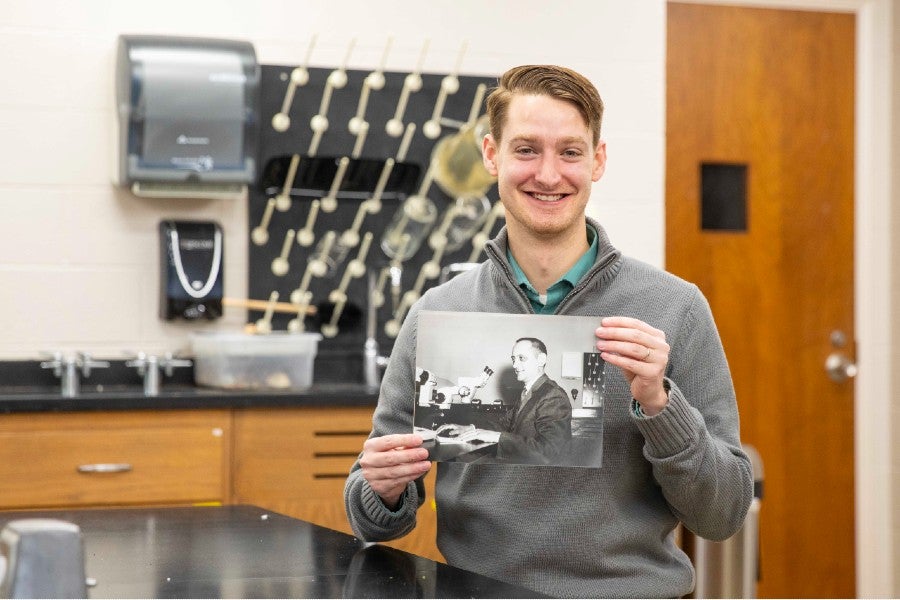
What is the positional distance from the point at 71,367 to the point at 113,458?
1.28 feet

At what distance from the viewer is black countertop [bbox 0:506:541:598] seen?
1368 mm

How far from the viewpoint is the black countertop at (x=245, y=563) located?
53.9 inches

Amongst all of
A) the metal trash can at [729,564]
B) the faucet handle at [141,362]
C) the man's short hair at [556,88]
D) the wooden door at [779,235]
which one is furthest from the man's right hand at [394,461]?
the wooden door at [779,235]

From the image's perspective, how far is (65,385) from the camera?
11.3 ft

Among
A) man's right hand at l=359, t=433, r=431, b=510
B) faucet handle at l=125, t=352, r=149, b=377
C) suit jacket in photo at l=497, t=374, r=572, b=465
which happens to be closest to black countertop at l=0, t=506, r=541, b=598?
man's right hand at l=359, t=433, r=431, b=510

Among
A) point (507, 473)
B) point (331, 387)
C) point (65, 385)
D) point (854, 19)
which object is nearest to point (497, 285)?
point (507, 473)

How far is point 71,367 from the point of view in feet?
11.2

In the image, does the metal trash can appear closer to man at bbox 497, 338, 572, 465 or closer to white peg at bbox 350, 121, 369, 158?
white peg at bbox 350, 121, 369, 158

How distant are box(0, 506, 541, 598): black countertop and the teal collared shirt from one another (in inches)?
18.3

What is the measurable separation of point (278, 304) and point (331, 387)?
1.28ft

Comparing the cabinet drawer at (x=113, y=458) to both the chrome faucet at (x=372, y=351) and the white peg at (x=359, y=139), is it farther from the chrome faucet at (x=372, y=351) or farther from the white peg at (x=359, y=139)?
the white peg at (x=359, y=139)

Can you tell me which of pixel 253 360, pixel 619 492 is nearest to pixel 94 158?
pixel 253 360

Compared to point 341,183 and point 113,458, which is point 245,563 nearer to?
point 113,458

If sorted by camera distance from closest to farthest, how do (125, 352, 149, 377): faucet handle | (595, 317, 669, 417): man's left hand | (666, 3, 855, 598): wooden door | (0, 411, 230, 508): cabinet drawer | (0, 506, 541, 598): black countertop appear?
(0, 506, 541, 598): black countertop < (595, 317, 669, 417): man's left hand < (0, 411, 230, 508): cabinet drawer < (125, 352, 149, 377): faucet handle < (666, 3, 855, 598): wooden door
